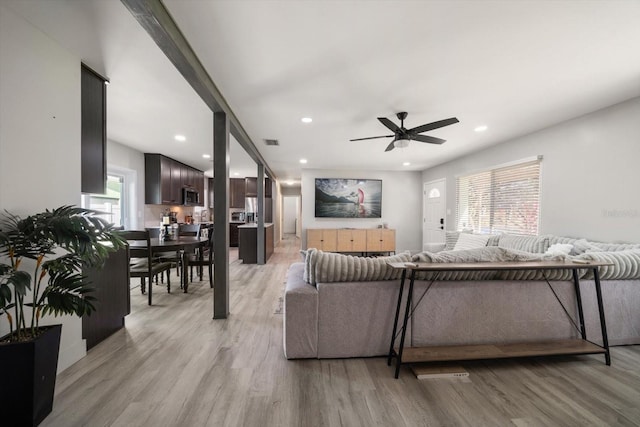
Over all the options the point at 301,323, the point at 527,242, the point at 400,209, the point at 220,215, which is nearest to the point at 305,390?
the point at 301,323

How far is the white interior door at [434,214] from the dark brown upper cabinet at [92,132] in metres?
6.27

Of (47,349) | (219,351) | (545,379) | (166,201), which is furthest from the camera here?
(166,201)

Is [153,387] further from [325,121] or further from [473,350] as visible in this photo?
[325,121]

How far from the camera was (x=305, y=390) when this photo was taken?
1.75 m

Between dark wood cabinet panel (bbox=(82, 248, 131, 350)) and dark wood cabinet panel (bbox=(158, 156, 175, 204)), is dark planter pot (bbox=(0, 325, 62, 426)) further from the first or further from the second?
dark wood cabinet panel (bbox=(158, 156, 175, 204))

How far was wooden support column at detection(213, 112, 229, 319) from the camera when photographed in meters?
2.89

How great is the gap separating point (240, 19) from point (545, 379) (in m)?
3.21

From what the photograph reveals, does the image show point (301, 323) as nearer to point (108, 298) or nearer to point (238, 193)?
point (108, 298)

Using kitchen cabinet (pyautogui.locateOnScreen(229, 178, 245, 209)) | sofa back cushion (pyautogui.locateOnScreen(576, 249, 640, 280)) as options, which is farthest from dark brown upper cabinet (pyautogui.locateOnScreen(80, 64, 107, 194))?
kitchen cabinet (pyautogui.locateOnScreen(229, 178, 245, 209))

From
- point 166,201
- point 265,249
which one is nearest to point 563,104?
point 265,249

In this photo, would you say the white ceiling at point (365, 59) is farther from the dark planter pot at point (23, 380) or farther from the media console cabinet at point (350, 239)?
the media console cabinet at point (350, 239)

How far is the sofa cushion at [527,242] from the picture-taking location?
3590mm

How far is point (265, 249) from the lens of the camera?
600 cm

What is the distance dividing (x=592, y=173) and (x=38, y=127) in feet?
17.8
